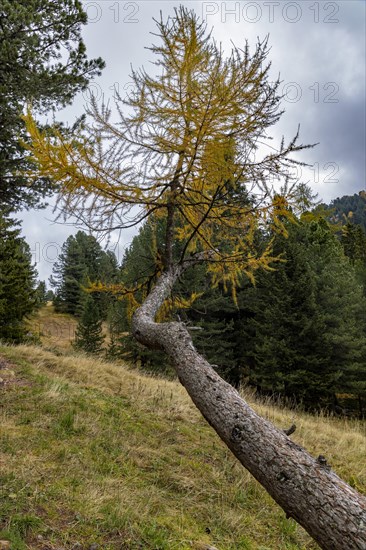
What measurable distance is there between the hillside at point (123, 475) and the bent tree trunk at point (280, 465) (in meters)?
1.23

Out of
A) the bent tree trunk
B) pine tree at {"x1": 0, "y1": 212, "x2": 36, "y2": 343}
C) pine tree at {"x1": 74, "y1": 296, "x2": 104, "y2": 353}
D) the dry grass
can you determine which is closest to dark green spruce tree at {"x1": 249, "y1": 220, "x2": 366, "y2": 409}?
pine tree at {"x1": 74, "y1": 296, "x2": 104, "y2": 353}

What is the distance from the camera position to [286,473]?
241 cm

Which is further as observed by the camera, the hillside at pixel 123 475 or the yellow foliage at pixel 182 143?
the yellow foliage at pixel 182 143

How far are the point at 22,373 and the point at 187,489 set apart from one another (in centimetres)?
442

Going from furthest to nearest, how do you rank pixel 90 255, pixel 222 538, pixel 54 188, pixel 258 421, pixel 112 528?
pixel 90 255 < pixel 54 188 < pixel 222 538 < pixel 112 528 < pixel 258 421

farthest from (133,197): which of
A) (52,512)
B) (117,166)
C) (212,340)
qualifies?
(212,340)

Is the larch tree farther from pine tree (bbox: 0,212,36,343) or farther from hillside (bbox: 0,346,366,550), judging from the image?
pine tree (bbox: 0,212,36,343)

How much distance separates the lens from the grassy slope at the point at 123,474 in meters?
3.09

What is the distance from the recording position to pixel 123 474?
4.23 metres

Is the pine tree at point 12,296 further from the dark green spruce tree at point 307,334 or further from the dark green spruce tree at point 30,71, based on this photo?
the dark green spruce tree at point 307,334

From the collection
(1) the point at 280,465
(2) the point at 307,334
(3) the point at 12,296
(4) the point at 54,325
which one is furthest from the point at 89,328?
(1) the point at 280,465

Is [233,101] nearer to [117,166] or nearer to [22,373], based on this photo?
[117,166]

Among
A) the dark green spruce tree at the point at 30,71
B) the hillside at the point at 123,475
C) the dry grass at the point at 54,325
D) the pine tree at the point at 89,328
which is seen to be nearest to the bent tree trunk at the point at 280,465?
the hillside at the point at 123,475

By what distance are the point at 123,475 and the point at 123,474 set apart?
20 mm
